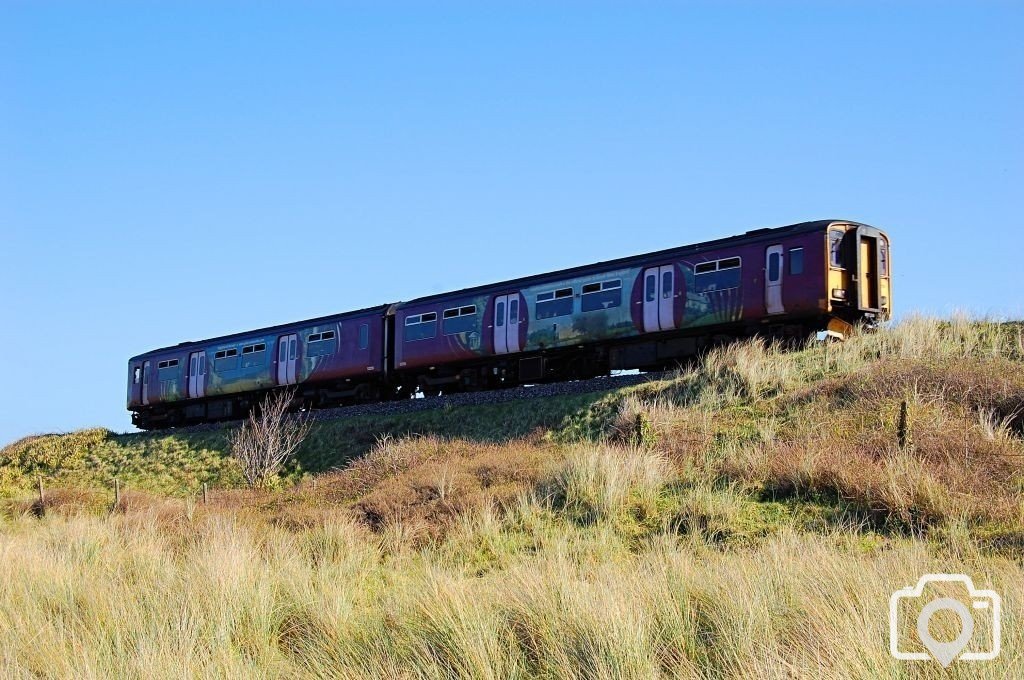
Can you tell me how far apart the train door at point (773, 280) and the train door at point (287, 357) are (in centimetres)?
1449

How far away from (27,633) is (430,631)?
3.64m

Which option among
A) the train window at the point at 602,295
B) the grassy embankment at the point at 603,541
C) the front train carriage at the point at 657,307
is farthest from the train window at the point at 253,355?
the train window at the point at 602,295

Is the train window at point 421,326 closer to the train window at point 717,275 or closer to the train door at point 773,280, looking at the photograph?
the train window at point 717,275

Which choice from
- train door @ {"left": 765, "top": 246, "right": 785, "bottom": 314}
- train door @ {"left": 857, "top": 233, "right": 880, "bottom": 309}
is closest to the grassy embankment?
train door @ {"left": 765, "top": 246, "right": 785, "bottom": 314}

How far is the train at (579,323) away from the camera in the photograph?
749 inches

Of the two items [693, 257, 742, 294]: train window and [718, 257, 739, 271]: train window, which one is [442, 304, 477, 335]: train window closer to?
[693, 257, 742, 294]: train window

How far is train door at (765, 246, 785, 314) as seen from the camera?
1891 cm

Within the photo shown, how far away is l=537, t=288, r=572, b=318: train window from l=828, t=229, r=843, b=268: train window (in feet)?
18.7

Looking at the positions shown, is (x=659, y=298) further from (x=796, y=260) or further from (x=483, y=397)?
(x=483, y=397)

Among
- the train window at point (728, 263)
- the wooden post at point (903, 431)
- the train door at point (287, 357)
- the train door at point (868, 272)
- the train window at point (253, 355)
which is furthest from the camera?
the train window at point (253, 355)

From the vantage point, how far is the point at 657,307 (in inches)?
805

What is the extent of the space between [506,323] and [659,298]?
418 cm

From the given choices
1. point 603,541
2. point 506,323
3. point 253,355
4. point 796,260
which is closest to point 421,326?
point 506,323

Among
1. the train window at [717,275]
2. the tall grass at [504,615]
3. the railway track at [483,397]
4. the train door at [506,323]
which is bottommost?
the tall grass at [504,615]
